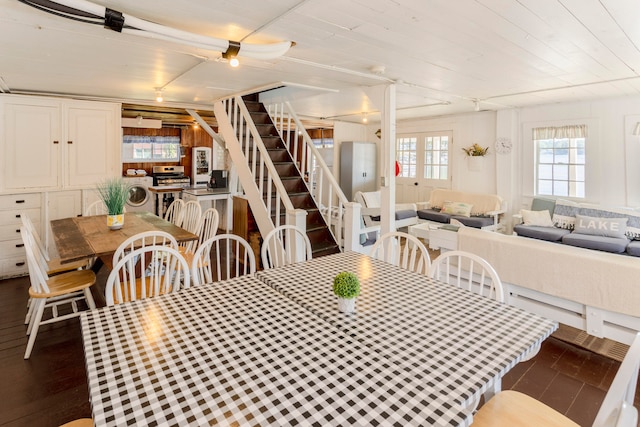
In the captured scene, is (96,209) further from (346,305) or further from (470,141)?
(470,141)

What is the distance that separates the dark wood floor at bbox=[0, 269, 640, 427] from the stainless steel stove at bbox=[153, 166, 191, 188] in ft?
18.7

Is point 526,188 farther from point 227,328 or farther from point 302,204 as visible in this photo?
point 227,328

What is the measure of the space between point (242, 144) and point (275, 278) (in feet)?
9.92

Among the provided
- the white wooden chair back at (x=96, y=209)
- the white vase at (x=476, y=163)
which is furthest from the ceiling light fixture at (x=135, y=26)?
the white vase at (x=476, y=163)

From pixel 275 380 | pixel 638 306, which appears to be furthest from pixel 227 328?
pixel 638 306

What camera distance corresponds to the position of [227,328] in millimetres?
A: 1395

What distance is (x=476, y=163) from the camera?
687 cm

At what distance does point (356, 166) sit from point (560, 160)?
3.85 m

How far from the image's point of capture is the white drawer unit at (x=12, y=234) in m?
4.25

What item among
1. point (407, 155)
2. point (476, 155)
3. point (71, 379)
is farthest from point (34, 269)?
point (407, 155)

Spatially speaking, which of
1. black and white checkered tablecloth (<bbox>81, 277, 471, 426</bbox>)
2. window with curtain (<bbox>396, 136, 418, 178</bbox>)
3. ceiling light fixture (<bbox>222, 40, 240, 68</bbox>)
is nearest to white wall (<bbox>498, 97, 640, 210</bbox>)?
window with curtain (<bbox>396, 136, 418, 178</bbox>)

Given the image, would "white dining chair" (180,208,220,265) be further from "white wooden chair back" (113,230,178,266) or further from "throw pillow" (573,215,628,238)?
"throw pillow" (573,215,628,238)

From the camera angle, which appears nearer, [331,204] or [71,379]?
[71,379]

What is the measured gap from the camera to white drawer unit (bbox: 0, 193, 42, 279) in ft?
14.0
